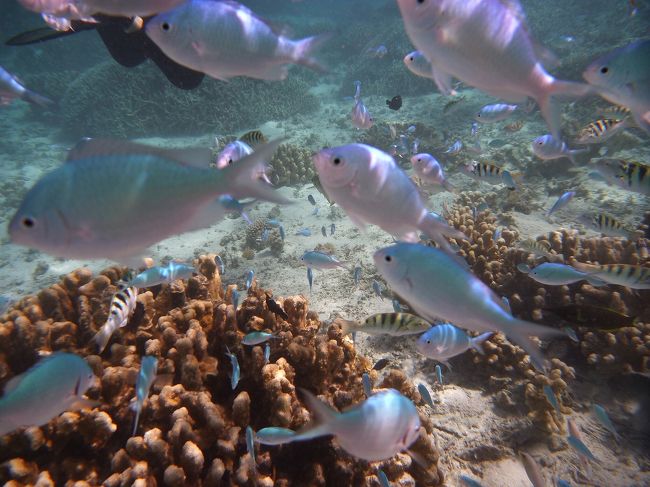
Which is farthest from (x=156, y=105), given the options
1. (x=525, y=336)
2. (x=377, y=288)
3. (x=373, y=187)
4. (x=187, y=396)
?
(x=525, y=336)

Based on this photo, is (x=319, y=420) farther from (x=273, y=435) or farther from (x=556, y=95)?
(x=556, y=95)

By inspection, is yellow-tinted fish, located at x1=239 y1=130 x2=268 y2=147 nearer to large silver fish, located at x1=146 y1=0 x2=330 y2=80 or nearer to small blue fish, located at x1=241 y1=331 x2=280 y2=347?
large silver fish, located at x1=146 y1=0 x2=330 y2=80

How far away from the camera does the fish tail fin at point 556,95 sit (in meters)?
1.92

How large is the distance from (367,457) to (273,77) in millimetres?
2749

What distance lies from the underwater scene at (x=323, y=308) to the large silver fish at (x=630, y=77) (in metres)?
0.01

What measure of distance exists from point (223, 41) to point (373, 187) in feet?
4.76

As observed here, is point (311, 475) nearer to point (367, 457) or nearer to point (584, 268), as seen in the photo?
point (367, 457)

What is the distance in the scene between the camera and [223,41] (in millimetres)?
2348

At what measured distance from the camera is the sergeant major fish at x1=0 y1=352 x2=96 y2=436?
2.03 m

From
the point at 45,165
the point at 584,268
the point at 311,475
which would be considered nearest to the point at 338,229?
the point at 584,268

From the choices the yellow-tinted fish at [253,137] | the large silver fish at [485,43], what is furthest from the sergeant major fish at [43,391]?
the yellow-tinted fish at [253,137]

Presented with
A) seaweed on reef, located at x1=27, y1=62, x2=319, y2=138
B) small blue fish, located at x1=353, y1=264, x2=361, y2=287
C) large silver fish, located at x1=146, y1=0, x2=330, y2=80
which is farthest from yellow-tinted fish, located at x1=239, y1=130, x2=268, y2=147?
seaweed on reef, located at x1=27, y1=62, x2=319, y2=138

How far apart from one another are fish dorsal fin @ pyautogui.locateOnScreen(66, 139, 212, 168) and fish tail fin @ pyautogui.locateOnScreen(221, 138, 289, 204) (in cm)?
20

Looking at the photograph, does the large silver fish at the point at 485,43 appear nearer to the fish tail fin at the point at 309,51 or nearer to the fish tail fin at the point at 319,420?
the fish tail fin at the point at 309,51
